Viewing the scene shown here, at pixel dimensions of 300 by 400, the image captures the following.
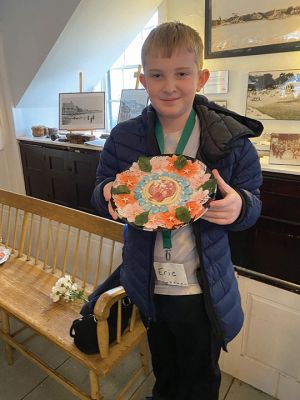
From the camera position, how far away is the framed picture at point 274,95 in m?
2.11

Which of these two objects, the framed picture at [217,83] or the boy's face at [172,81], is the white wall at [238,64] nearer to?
the framed picture at [217,83]

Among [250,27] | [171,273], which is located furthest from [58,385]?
[250,27]

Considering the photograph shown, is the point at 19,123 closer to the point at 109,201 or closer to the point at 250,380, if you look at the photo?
the point at 109,201

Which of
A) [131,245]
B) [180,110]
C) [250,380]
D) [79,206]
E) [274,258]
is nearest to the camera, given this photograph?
[180,110]

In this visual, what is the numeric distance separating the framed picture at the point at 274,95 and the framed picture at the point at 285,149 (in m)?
0.71

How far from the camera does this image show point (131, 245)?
1.00 m

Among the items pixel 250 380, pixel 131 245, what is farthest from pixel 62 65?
pixel 250 380

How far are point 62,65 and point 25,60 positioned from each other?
0.28 m

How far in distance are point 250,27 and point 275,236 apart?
1.48 meters

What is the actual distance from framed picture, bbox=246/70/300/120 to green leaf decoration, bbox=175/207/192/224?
177 cm

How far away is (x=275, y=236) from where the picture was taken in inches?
68.1

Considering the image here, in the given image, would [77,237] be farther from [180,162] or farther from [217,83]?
[217,83]

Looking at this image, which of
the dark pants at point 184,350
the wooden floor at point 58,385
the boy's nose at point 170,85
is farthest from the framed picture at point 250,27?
the wooden floor at point 58,385

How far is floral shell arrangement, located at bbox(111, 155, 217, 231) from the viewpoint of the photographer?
2.57 ft
